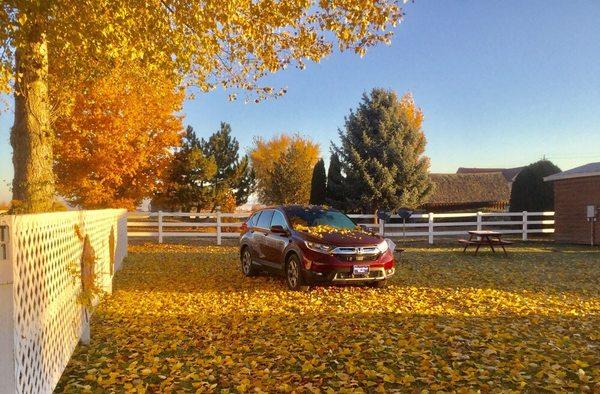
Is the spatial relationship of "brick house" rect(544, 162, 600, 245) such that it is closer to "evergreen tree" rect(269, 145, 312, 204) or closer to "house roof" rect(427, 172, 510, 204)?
"house roof" rect(427, 172, 510, 204)

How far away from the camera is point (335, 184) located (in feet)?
109

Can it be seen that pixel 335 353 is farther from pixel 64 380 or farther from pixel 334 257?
pixel 334 257

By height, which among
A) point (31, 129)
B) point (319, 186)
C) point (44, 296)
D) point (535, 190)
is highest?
point (31, 129)

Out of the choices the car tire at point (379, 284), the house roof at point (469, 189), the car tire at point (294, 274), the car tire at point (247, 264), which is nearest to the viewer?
the car tire at point (294, 274)

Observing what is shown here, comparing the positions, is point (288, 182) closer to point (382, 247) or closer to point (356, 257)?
point (382, 247)

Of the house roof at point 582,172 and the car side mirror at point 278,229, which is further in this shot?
the house roof at point 582,172

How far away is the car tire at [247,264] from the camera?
37.8ft

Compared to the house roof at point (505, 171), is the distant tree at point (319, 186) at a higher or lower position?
lower

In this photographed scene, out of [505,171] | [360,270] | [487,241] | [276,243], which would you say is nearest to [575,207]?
[487,241]

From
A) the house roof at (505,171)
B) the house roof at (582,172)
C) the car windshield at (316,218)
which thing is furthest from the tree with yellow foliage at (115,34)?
the house roof at (505,171)

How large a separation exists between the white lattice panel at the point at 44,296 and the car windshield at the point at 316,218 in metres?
5.04

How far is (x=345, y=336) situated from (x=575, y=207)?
1984 cm

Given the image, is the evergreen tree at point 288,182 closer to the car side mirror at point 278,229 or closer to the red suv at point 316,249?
the red suv at point 316,249

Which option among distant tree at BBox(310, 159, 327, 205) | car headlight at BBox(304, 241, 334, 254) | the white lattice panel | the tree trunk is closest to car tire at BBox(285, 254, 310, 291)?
car headlight at BBox(304, 241, 334, 254)
